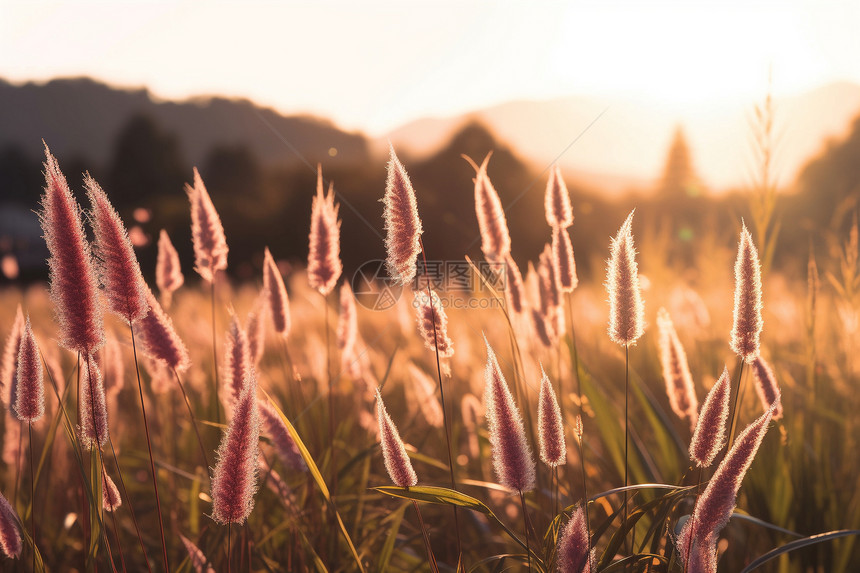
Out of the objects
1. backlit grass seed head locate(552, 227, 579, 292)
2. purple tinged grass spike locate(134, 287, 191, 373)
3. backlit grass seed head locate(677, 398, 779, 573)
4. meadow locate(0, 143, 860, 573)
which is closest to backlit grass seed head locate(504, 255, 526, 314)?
Answer: meadow locate(0, 143, 860, 573)

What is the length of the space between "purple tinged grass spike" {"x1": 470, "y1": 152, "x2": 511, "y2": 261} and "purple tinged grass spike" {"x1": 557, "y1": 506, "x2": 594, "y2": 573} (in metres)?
0.66

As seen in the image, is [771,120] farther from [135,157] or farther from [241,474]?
[135,157]

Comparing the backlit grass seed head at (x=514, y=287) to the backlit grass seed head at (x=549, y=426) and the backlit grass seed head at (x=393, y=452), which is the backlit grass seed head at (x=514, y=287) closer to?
the backlit grass seed head at (x=549, y=426)

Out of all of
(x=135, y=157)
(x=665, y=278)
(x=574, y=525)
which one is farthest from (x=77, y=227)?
(x=135, y=157)

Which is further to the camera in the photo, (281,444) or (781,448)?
(781,448)

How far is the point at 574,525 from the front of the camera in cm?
94

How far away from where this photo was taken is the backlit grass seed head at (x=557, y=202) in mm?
1419

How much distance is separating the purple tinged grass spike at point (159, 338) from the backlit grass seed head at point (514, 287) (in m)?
0.84

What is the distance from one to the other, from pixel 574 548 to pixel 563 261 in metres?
0.72

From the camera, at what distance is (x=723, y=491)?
0.88 meters

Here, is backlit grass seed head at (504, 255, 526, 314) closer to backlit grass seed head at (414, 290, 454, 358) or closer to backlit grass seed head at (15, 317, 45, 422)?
backlit grass seed head at (414, 290, 454, 358)

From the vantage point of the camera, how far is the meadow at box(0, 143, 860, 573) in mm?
910

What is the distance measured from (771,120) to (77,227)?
171 cm

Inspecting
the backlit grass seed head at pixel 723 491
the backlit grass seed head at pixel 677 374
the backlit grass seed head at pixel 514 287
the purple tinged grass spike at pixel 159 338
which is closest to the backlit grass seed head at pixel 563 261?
the backlit grass seed head at pixel 514 287
